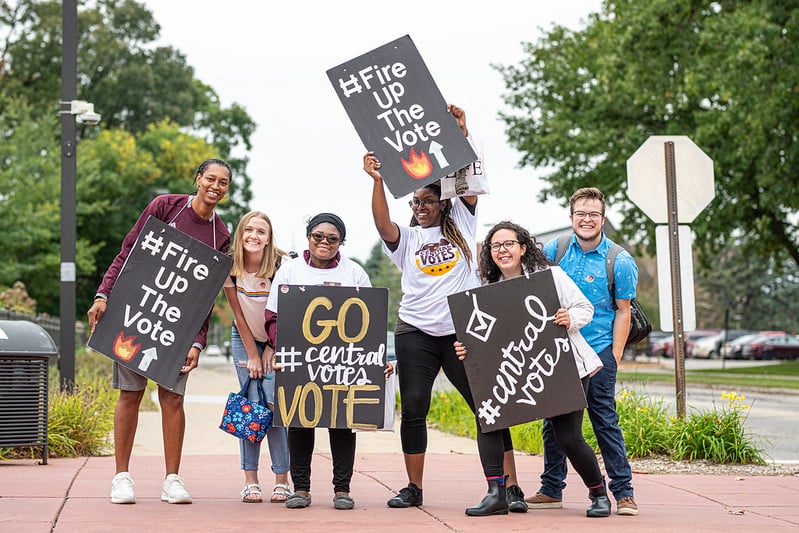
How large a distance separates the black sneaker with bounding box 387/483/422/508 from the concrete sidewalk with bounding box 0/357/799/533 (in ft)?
0.23

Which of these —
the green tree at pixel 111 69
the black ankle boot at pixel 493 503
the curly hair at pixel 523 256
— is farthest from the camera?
the green tree at pixel 111 69

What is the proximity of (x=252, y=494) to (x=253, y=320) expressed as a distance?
1.07 meters

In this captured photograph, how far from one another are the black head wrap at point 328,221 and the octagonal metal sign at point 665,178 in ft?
13.3

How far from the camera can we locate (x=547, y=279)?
598 cm

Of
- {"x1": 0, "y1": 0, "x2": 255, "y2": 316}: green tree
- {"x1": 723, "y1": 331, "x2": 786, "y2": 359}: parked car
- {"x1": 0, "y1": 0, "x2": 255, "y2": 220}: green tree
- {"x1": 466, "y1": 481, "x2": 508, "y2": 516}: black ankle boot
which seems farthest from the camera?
{"x1": 723, "y1": 331, "x2": 786, "y2": 359}: parked car

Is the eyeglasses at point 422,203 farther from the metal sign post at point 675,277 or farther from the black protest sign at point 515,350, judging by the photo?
the metal sign post at point 675,277

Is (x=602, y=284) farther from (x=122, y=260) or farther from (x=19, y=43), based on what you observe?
(x=19, y=43)

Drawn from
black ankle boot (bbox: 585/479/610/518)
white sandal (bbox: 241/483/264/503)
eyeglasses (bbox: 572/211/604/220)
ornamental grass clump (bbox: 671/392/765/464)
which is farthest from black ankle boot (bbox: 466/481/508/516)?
ornamental grass clump (bbox: 671/392/765/464)

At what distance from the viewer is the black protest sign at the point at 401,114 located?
623 centimetres

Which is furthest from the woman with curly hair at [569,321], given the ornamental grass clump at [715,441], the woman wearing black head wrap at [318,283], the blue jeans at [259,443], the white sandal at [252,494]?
the ornamental grass clump at [715,441]

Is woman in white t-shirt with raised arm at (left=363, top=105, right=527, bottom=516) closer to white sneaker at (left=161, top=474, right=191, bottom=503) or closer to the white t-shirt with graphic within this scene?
the white t-shirt with graphic

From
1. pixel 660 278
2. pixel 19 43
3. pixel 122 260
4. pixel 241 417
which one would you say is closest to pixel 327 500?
pixel 241 417

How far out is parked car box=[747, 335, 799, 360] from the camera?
5266 centimetres

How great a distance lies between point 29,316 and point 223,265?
1277 cm
